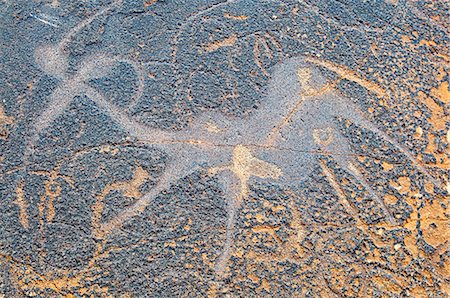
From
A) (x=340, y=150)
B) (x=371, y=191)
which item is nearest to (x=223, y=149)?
(x=340, y=150)

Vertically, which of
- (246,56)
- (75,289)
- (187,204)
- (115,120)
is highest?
(246,56)

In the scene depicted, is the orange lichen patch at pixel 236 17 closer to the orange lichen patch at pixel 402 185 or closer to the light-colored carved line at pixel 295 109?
the light-colored carved line at pixel 295 109

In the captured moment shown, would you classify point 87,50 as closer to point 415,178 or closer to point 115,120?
point 115,120

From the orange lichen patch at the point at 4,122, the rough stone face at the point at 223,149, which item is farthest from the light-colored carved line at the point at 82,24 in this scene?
the orange lichen patch at the point at 4,122

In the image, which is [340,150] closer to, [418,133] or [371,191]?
[371,191]

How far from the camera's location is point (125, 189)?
2037 mm

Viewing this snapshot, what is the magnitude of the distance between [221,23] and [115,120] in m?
0.60

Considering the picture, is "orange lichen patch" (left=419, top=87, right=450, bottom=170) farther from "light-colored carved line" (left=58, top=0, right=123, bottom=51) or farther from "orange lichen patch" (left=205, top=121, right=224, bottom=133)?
"light-colored carved line" (left=58, top=0, right=123, bottom=51)

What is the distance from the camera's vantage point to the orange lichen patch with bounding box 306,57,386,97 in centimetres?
227

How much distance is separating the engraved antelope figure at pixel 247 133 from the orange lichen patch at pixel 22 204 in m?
0.13

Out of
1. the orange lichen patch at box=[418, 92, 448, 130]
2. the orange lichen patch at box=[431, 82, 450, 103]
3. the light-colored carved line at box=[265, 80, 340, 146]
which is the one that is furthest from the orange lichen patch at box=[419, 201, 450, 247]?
the light-colored carved line at box=[265, 80, 340, 146]

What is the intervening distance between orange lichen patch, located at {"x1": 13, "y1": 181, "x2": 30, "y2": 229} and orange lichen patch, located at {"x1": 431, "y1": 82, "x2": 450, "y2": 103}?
1.56 meters

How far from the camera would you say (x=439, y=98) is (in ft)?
7.55

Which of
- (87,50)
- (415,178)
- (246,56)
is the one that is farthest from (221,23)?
(415,178)
